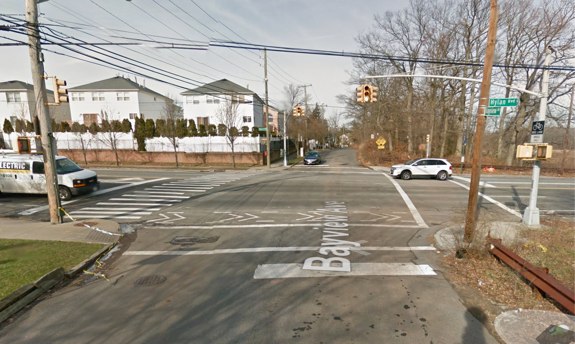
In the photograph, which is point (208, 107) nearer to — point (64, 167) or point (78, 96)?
point (78, 96)

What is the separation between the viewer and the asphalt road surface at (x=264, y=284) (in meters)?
3.91

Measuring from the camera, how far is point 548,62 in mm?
9180

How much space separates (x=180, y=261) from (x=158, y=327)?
2.57 meters

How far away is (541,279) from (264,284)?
15.4 feet

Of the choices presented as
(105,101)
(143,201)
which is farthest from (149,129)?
(143,201)

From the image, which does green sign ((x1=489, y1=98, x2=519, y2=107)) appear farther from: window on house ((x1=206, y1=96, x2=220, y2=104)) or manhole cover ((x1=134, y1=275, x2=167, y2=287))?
window on house ((x1=206, y1=96, x2=220, y2=104))

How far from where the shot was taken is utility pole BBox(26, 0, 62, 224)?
8.19 m

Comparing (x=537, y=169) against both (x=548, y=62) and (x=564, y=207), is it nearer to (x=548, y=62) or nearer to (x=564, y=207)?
(x=548, y=62)

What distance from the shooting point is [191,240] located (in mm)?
7922

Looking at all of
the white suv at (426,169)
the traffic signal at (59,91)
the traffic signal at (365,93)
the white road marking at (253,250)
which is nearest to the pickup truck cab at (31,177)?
the traffic signal at (59,91)

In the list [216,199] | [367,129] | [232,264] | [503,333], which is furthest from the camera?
[367,129]

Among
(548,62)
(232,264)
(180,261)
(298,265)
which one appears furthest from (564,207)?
(180,261)

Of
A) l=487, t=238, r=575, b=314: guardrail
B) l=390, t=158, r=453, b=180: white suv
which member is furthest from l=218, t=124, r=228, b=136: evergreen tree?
l=487, t=238, r=575, b=314: guardrail

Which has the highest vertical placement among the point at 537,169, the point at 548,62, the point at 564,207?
the point at 548,62
